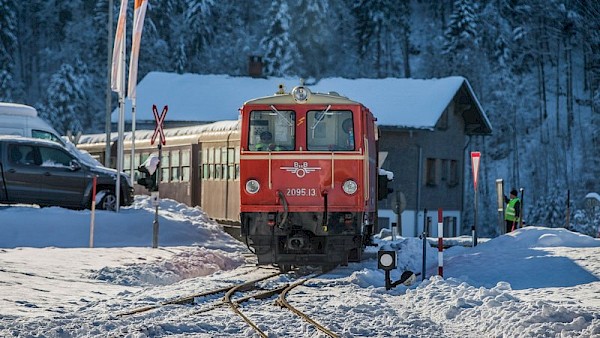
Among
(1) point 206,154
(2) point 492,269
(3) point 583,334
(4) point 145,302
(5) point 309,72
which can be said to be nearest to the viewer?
(3) point 583,334

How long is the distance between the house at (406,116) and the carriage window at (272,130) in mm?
22474

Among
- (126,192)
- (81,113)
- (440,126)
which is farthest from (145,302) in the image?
(81,113)

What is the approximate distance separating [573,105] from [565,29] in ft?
18.6

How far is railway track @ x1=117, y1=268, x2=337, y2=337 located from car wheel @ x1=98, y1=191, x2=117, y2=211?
9627 mm

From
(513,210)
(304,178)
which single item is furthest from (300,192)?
(513,210)

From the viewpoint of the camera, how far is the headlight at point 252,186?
1809cm

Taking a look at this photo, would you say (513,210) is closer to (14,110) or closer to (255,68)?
(14,110)

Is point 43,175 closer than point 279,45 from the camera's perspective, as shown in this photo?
Yes

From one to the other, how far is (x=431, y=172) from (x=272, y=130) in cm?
2943

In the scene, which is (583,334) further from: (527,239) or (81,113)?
(81,113)

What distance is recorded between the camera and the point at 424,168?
46.0 metres

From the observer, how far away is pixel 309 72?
8269 centimetres

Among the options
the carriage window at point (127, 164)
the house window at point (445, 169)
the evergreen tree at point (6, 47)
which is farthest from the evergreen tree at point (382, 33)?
the carriage window at point (127, 164)

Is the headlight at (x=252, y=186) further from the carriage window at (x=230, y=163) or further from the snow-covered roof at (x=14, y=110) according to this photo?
the snow-covered roof at (x=14, y=110)
